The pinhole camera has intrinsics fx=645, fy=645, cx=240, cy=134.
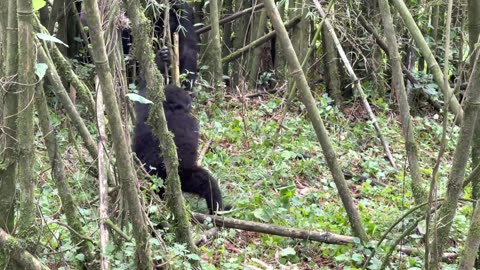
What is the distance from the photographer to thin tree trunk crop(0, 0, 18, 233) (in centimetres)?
270

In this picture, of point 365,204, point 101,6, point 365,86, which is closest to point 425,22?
point 365,86

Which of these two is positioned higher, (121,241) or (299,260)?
(121,241)

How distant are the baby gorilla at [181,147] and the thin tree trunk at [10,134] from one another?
7.84 ft

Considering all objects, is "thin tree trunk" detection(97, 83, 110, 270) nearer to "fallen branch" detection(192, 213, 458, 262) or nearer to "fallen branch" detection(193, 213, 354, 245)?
"fallen branch" detection(192, 213, 458, 262)

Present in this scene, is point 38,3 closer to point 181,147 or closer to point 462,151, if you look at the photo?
point 462,151

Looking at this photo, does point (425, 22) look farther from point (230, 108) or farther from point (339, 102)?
point (230, 108)

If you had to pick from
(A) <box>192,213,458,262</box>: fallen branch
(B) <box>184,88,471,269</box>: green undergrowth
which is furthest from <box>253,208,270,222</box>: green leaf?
(A) <box>192,213,458,262</box>: fallen branch

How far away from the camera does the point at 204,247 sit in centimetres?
448

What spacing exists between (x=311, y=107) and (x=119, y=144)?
170 centimetres

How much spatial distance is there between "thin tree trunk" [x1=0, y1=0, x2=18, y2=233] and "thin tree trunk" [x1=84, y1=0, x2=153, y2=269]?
32 cm

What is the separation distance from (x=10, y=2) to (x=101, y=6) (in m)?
0.78

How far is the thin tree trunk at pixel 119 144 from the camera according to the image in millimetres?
2824

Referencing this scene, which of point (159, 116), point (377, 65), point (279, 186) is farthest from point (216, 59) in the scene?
point (159, 116)

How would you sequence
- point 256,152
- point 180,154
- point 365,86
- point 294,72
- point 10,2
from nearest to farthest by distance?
point 10,2 < point 294,72 < point 180,154 < point 256,152 < point 365,86
